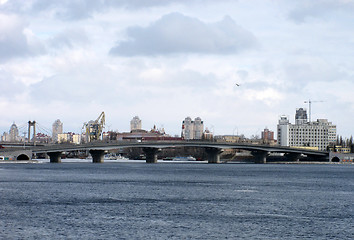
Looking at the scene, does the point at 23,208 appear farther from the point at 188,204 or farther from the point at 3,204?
the point at 188,204

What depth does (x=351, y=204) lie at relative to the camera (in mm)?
68125

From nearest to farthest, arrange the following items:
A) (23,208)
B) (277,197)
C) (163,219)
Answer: (163,219), (23,208), (277,197)

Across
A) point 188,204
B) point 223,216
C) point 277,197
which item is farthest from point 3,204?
point 277,197

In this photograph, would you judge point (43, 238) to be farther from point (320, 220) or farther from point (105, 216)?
point (320, 220)

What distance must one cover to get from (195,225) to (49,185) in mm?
46940

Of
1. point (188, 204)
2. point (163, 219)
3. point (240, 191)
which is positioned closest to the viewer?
point (163, 219)

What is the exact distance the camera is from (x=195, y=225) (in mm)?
50969

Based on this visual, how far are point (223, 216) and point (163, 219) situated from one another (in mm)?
5874

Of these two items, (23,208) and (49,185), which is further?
(49,185)

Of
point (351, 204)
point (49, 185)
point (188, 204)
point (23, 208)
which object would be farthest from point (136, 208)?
point (49, 185)

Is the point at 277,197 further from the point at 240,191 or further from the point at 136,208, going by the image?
the point at 136,208

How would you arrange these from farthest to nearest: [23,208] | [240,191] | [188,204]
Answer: [240,191]
[188,204]
[23,208]

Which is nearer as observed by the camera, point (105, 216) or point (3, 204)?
point (105, 216)

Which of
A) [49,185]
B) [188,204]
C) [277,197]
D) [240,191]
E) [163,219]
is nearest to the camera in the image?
[163,219]
